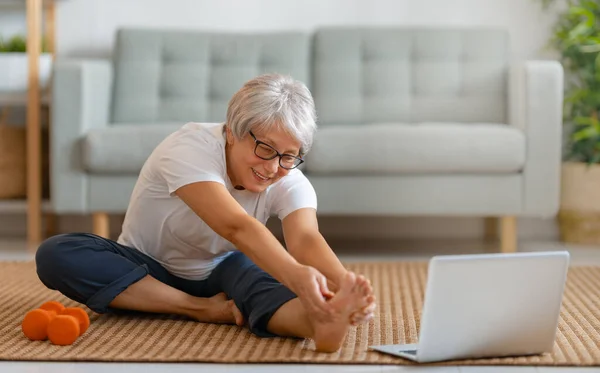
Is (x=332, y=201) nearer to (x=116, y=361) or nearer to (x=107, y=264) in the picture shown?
(x=107, y=264)

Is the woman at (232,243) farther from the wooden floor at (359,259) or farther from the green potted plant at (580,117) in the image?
the green potted plant at (580,117)

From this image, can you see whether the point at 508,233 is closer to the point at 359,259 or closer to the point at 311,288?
the point at 359,259

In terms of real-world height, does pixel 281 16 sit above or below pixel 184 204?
above

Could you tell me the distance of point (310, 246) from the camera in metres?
1.78

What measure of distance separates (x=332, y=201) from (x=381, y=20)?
1142mm

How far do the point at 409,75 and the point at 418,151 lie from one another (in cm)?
70

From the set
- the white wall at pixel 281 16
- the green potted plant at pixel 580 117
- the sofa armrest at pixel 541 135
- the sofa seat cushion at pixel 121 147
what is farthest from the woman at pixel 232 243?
the white wall at pixel 281 16

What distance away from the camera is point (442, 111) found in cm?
372

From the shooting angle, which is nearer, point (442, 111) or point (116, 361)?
point (116, 361)

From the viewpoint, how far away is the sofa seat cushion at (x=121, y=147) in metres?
3.15

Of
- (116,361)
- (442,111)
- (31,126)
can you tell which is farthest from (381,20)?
(116,361)

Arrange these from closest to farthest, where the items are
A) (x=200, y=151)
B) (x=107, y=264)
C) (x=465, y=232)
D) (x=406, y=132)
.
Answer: (x=200, y=151) < (x=107, y=264) < (x=406, y=132) < (x=465, y=232)

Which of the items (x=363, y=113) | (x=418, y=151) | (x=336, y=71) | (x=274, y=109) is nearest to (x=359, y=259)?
(x=418, y=151)

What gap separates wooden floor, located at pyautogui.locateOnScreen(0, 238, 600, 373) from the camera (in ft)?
5.26
